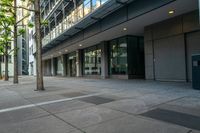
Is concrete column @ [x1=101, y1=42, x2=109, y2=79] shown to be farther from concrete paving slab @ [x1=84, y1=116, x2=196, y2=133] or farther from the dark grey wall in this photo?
concrete paving slab @ [x1=84, y1=116, x2=196, y2=133]

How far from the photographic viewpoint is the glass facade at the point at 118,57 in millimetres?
18172

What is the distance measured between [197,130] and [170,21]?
35.5 ft

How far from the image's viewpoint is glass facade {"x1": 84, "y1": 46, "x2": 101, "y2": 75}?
22.5 m

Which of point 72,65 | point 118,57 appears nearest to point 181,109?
point 118,57

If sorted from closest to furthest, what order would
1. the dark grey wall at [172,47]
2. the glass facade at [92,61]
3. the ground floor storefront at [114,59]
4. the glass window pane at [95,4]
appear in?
the dark grey wall at [172,47]
the glass window pane at [95,4]
the ground floor storefront at [114,59]
the glass facade at [92,61]

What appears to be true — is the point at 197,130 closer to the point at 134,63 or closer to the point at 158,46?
the point at 158,46

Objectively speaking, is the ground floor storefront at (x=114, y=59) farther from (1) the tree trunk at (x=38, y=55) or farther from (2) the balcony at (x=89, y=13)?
(1) the tree trunk at (x=38, y=55)

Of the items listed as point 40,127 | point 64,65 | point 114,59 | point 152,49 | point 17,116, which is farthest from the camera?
point 64,65

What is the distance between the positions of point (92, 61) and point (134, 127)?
2061cm

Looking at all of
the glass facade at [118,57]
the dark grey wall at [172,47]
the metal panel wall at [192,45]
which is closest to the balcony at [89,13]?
the dark grey wall at [172,47]

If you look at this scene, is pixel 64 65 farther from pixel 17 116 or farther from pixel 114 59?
pixel 17 116

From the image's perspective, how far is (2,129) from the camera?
4.05 metres

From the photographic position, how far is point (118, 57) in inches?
749

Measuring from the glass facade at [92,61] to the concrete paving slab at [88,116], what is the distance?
17011 millimetres
